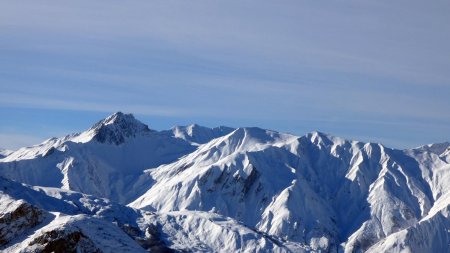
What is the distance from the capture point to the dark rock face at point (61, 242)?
9081 centimetres

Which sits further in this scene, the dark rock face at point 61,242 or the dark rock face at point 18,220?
the dark rock face at point 18,220

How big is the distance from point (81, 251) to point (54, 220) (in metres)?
11.6

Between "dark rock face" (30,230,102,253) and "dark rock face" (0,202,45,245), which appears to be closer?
"dark rock face" (30,230,102,253)

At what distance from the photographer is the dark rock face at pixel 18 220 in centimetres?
10100

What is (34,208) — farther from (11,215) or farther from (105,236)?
(105,236)

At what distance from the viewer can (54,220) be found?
10231 cm

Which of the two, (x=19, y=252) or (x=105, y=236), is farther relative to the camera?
(x=105, y=236)

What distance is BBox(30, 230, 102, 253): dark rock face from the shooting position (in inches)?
3575

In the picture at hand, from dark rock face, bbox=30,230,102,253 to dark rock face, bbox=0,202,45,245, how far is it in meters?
9.55

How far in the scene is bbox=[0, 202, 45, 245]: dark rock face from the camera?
101 meters

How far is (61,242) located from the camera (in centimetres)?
9131

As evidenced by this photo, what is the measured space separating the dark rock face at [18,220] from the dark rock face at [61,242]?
9550mm

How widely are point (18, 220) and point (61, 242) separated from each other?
14.0m

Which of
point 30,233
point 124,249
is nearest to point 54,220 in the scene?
point 30,233
